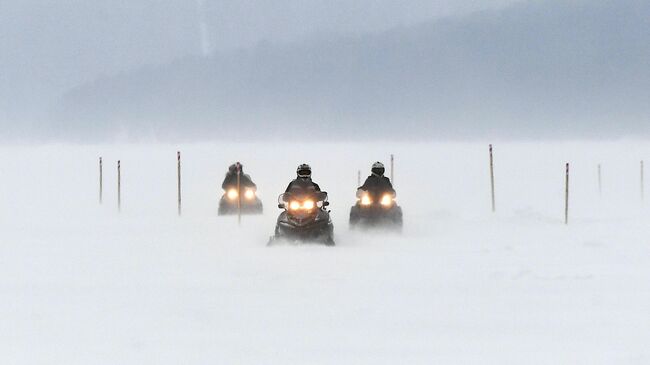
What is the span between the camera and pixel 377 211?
18.4 meters

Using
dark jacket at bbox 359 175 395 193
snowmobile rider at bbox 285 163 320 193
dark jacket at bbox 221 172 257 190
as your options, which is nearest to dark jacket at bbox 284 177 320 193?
snowmobile rider at bbox 285 163 320 193

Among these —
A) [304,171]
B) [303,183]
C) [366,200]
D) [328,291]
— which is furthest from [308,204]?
[328,291]

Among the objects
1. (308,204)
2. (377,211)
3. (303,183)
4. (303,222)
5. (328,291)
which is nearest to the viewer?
(328,291)

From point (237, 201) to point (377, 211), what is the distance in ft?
17.6

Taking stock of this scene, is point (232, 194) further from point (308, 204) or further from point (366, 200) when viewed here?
point (308, 204)

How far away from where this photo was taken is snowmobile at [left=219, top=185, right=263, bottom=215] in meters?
22.7

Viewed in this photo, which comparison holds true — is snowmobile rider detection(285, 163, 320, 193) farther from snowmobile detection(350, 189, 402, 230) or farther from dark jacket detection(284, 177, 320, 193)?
snowmobile detection(350, 189, 402, 230)

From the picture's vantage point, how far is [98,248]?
16.0m

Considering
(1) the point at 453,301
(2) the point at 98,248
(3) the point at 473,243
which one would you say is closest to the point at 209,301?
(1) the point at 453,301

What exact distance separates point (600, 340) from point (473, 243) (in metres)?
8.67

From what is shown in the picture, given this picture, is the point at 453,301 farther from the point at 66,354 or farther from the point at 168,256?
the point at 168,256

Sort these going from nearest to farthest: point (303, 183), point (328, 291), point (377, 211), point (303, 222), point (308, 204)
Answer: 1. point (328, 291)
2. point (303, 222)
3. point (308, 204)
4. point (303, 183)
5. point (377, 211)

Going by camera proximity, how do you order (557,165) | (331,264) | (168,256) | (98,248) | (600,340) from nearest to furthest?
(600,340) → (331,264) → (168,256) → (98,248) → (557,165)

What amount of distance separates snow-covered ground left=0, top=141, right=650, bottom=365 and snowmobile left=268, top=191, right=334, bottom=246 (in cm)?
34
